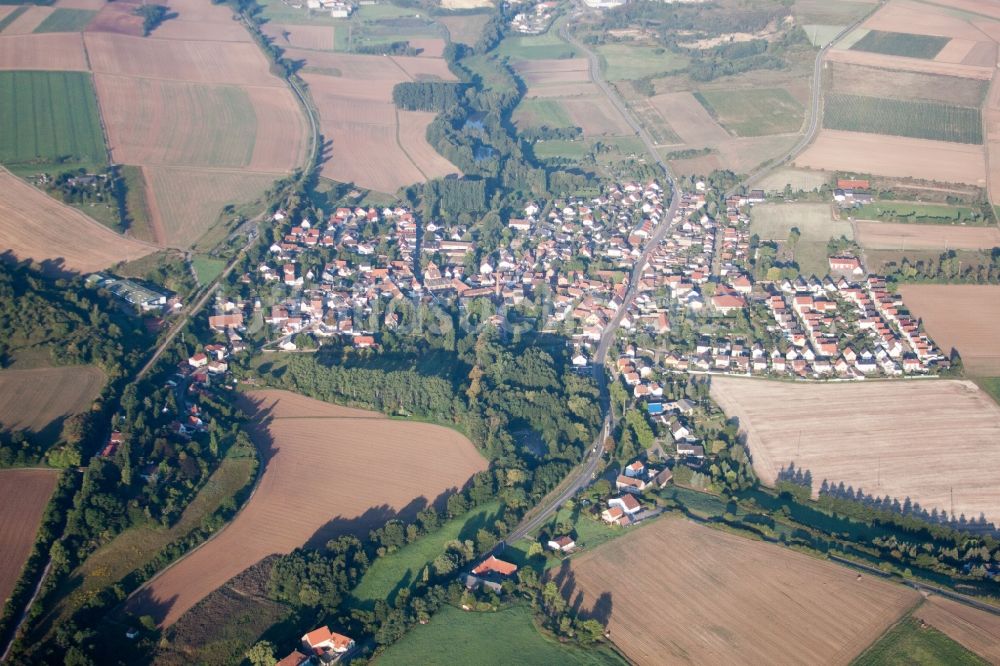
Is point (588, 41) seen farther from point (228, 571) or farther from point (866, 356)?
point (228, 571)

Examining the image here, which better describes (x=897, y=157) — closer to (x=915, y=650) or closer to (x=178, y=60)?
(x=915, y=650)

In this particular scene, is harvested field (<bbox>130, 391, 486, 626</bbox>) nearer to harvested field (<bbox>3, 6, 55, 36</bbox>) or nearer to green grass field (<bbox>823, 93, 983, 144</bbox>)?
green grass field (<bbox>823, 93, 983, 144</bbox>)

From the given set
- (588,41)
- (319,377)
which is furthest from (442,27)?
→ (319,377)

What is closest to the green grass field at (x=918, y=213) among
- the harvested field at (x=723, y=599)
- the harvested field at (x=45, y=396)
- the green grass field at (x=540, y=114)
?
the green grass field at (x=540, y=114)

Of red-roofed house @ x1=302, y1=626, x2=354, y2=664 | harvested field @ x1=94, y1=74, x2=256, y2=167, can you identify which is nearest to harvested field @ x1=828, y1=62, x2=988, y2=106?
harvested field @ x1=94, y1=74, x2=256, y2=167

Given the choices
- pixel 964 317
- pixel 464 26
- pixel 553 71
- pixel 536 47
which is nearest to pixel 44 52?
pixel 464 26

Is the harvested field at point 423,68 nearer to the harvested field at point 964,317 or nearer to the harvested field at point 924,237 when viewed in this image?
the harvested field at point 924,237
